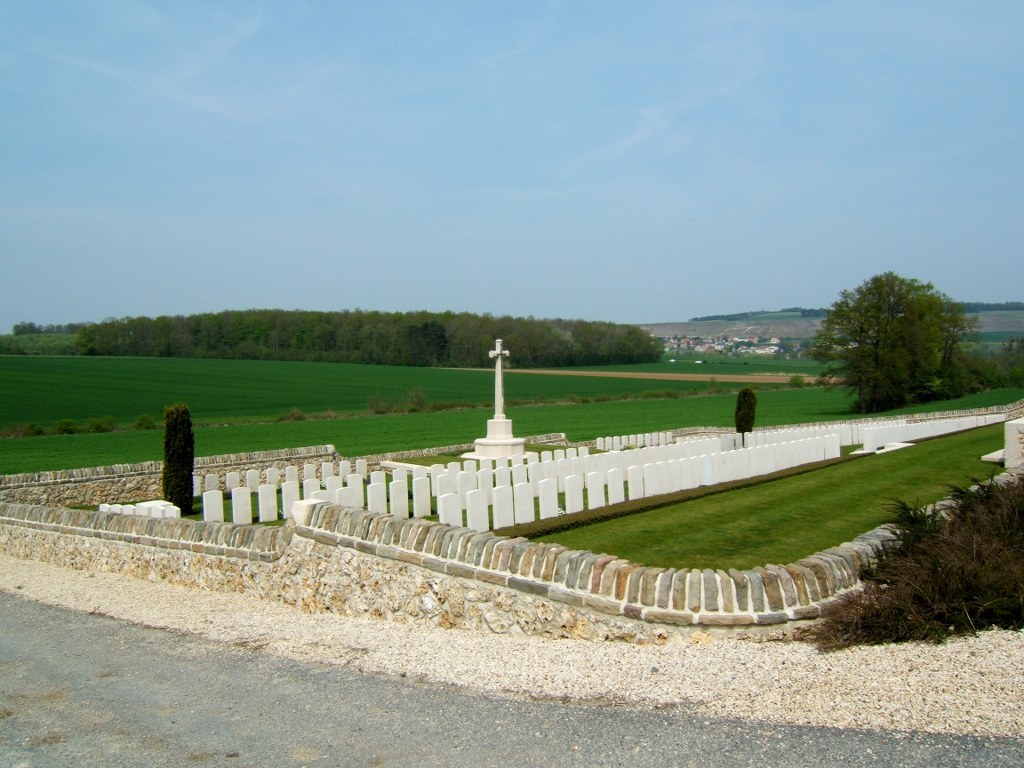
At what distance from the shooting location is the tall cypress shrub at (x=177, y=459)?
18312 mm

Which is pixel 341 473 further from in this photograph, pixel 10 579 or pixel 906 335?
pixel 906 335

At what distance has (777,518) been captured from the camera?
1184cm

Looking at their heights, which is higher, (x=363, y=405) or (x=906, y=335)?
(x=906, y=335)

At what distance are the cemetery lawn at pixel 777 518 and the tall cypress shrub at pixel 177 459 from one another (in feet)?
34.0

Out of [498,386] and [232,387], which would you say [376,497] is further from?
[232,387]

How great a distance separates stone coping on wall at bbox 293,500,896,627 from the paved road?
4.55 ft

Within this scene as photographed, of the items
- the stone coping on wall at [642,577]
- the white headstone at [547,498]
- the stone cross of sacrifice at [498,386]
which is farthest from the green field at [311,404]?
the stone coping on wall at [642,577]

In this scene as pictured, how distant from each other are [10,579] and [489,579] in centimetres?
801

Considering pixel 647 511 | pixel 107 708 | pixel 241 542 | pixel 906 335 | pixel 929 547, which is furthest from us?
pixel 906 335

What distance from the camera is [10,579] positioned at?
11672mm

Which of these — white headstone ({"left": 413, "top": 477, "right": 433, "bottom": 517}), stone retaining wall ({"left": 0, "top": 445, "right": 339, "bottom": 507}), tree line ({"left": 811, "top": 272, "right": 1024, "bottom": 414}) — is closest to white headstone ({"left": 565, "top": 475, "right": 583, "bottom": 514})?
white headstone ({"left": 413, "top": 477, "right": 433, "bottom": 517})

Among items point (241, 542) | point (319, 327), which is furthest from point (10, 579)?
point (319, 327)

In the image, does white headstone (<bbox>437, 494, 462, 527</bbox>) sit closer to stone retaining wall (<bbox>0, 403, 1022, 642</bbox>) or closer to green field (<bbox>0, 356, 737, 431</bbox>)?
stone retaining wall (<bbox>0, 403, 1022, 642</bbox>)

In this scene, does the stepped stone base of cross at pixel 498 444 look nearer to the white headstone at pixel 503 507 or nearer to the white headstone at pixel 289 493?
the white headstone at pixel 289 493
